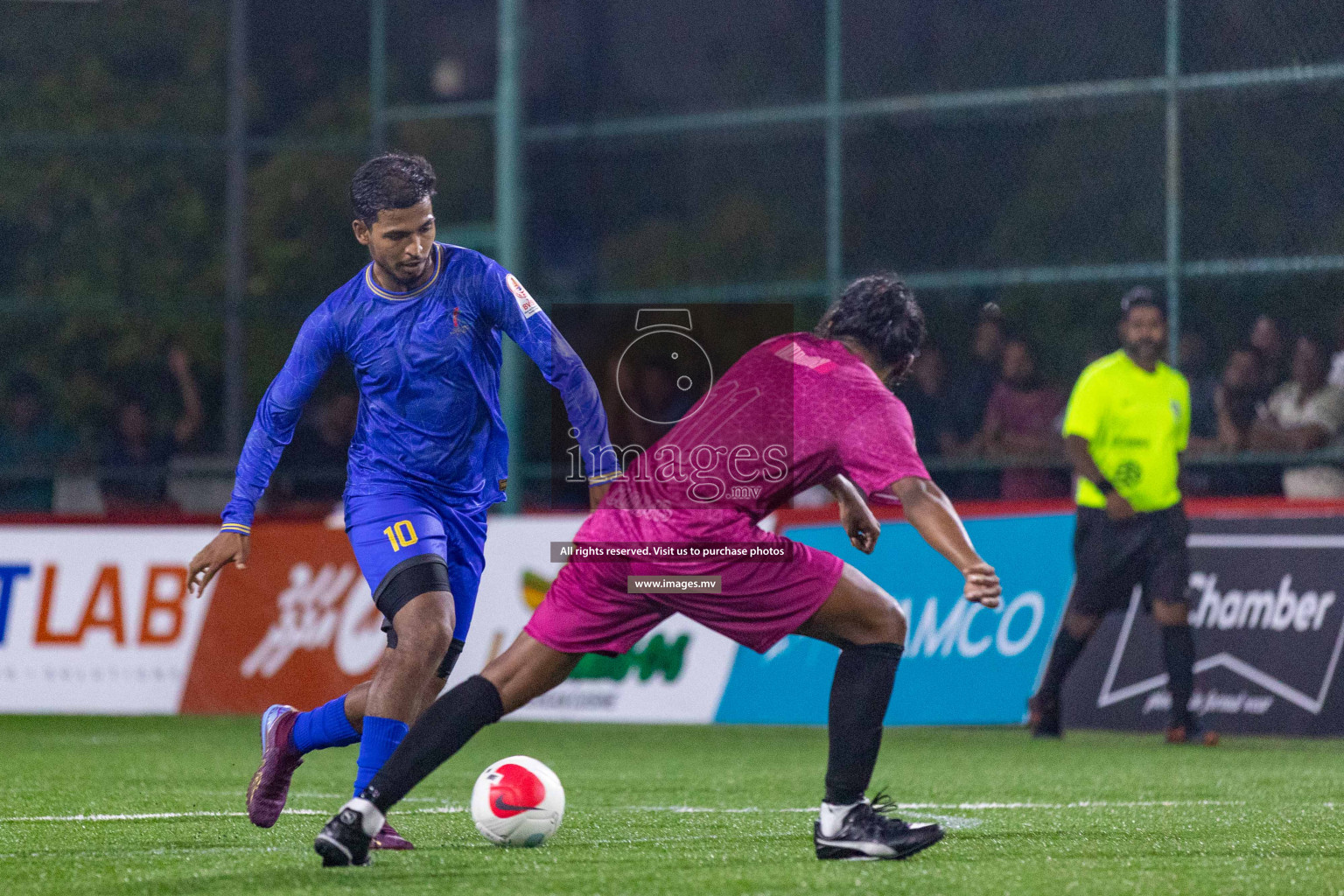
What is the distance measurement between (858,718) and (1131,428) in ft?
19.1

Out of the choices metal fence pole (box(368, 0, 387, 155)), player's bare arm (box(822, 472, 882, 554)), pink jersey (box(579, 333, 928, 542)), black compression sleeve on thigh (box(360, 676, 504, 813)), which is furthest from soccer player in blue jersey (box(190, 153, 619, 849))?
metal fence pole (box(368, 0, 387, 155))

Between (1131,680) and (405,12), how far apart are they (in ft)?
28.7

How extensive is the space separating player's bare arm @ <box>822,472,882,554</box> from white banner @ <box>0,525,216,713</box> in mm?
7795

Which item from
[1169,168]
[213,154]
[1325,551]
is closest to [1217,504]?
[1325,551]

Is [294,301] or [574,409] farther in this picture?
[294,301]

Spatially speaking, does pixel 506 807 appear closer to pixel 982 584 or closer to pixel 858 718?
pixel 858 718

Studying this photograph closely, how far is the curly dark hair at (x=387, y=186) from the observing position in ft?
20.8

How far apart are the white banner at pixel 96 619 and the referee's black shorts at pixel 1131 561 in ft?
18.5

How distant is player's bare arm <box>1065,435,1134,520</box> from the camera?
1115cm

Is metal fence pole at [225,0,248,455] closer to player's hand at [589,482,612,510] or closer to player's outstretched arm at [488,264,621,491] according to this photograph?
player's outstretched arm at [488,264,621,491]

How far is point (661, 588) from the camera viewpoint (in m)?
5.69

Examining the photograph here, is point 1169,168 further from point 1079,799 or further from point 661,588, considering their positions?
point 661,588

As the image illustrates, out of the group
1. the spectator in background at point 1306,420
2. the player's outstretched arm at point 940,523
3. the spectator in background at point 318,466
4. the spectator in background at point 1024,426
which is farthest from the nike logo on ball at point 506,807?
the spectator in background at point 318,466

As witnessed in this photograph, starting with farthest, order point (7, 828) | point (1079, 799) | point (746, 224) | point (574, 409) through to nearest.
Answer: point (746, 224)
point (1079, 799)
point (7, 828)
point (574, 409)
